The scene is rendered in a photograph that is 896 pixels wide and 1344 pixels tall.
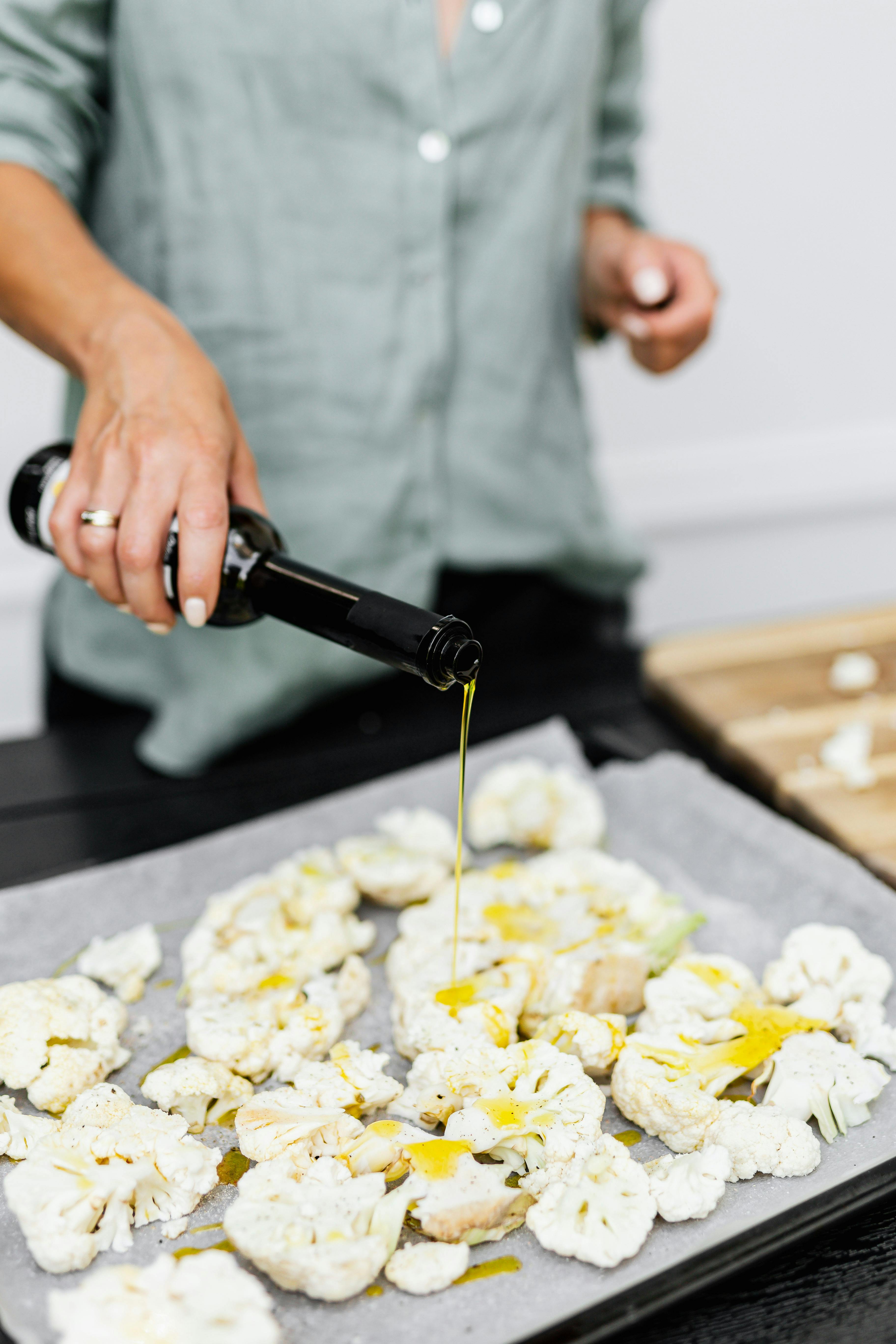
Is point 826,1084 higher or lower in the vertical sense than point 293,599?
lower

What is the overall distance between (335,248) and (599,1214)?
880 millimetres

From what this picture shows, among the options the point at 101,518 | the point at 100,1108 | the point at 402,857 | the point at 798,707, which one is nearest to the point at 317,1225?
the point at 100,1108

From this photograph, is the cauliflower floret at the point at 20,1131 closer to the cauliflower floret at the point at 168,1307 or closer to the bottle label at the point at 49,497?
the cauliflower floret at the point at 168,1307

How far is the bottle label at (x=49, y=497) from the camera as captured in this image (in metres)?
0.84

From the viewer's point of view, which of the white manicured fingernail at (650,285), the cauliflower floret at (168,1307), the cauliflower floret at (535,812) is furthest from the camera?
the white manicured fingernail at (650,285)

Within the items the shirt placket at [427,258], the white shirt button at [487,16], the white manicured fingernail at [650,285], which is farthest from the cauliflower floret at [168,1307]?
the white shirt button at [487,16]

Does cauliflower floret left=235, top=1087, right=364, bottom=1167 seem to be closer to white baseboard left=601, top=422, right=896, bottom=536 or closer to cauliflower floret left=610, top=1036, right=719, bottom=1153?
cauliflower floret left=610, top=1036, right=719, bottom=1153

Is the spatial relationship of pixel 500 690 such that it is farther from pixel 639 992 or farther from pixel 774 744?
pixel 639 992

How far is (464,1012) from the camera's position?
76 cm

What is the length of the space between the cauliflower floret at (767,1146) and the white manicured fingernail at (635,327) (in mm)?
770

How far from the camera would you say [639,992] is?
0.82 meters

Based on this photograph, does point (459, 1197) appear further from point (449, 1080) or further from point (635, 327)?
point (635, 327)

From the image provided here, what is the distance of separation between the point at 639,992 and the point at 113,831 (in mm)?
501

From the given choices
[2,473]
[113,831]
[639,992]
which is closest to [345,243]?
[113,831]
